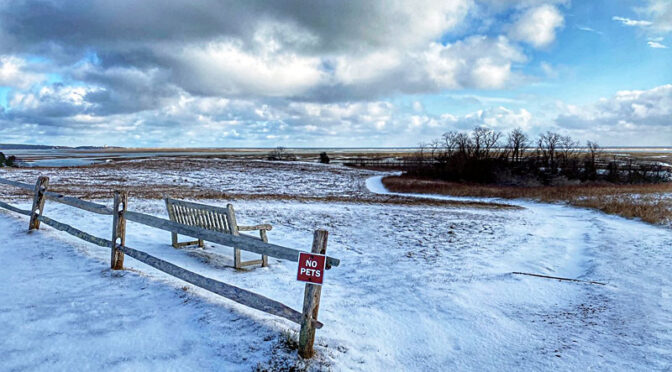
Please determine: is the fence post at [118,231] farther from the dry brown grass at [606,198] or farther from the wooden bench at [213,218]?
the dry brown grass at [606,198]

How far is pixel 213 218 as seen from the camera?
299 inches

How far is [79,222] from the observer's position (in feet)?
35.6

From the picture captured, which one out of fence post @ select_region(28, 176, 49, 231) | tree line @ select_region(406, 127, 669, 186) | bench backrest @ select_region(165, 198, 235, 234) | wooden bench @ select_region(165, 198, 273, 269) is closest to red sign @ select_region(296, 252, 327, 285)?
wooden bench @ select_region(165, 198, 273, 269)

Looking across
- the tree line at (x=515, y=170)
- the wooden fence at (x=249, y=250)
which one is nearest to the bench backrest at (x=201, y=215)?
the wooden fence at (x=249, y=250)

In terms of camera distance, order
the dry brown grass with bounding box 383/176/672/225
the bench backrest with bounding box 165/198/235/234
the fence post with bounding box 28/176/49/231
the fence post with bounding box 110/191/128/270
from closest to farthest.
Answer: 1. the fence post with bounding box 110/191/128/270
2. the bench backrest with bounding box 165/198/235/234
3. the fence post with bounding box 28/176/49/231
4. the dry brown grass with bounding box 383/176/672/225

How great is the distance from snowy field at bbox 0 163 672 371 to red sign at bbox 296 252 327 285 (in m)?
0.86

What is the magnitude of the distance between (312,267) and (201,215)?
4.57 m

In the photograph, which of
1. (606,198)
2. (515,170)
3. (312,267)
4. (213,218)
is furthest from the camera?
(515,170)

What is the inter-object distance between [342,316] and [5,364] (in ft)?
12.7

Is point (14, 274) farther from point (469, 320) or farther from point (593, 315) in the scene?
point (593, 315)

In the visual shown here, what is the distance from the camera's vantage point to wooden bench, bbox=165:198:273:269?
7117 millimetres

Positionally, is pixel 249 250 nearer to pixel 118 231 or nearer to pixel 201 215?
pixel 118 231

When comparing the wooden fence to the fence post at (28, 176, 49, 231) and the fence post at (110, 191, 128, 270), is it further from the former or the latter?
the fence post at (28, 176, 49, 231)

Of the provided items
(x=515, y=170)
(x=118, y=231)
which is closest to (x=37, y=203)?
(x=118, y=231)
